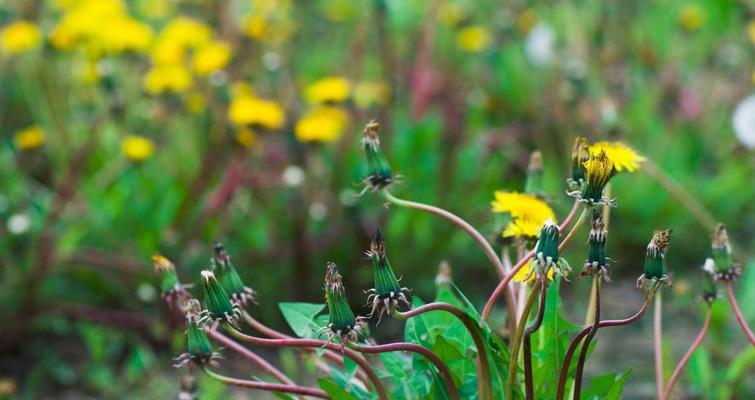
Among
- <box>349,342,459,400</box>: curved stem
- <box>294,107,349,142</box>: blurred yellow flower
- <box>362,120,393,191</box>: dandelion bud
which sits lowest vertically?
<box>349,342,459,400</box>: curved stem

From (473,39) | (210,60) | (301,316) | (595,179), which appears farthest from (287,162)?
(595,179)

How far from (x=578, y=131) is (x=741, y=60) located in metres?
0.69

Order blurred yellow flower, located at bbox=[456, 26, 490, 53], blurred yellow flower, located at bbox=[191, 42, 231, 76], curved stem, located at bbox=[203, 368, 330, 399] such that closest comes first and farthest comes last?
curved stem, located at bbox=[203, 368, 330, 399]
blurred yellow flower, located at bbox=[191, 42, 231, 76]
blurred yellow flower, located at bbox=[456, 26, 490, 53]

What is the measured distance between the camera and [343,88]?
7.34 feet

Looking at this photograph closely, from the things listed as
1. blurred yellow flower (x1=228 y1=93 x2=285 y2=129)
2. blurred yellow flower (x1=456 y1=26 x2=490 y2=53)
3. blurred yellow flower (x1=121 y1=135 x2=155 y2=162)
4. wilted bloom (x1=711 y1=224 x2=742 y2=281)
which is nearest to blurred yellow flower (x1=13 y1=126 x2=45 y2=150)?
blurred yellow flower (x1=121 y1=135 x2=155 y2=162)

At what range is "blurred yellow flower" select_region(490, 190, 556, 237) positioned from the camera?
99 centimetres

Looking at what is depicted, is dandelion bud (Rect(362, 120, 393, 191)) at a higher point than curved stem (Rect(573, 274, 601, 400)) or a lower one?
higher

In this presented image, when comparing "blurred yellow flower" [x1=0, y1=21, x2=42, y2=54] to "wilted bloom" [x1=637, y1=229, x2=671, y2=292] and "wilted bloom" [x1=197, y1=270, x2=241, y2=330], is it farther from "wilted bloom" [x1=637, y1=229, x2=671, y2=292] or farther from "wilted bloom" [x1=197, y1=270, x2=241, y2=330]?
"wilted bloom" [x1=637, y1=229, x2=671, y2=292]

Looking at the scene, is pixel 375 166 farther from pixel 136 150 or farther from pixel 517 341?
pixel 136 150

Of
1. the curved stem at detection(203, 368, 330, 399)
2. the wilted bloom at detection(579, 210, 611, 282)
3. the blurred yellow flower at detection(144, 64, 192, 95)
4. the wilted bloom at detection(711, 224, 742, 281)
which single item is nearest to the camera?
the wilted bloom at detection(579, 210, 611, 282)

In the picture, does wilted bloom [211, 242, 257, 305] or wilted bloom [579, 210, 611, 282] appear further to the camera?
wilted bloom [211, 242, 257, 305]

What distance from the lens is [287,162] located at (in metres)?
2.46

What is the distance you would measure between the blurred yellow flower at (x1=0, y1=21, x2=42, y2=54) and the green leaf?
1.70 m

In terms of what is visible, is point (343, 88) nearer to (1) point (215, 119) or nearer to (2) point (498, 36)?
(1) point (215, 119)
